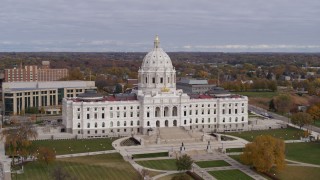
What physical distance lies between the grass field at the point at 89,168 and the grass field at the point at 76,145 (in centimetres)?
629

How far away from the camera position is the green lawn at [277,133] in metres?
106

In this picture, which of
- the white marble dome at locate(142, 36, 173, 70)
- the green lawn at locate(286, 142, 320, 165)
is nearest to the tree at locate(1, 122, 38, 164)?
the white marble dome at locate(142, 36, 173, 70)

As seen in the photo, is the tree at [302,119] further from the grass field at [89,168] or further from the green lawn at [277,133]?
the grass field at [89,168]

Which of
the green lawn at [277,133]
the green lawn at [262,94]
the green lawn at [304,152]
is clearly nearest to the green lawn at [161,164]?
the green lawn at [304,152]

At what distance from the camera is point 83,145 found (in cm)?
9675

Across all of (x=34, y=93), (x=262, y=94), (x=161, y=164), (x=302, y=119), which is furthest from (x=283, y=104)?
(x=34, y=93)

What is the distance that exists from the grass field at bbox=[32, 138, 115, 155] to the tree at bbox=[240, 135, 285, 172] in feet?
97.0

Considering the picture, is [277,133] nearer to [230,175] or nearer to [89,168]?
[230,175]

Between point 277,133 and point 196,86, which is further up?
point 196,86

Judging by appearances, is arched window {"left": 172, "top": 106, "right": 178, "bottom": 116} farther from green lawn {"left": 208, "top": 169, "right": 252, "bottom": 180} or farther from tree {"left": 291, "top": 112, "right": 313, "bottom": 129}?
green lawn {"left": 208, "top": 169, "right": 252, "bottom": 180}

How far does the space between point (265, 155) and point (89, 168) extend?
2860cm

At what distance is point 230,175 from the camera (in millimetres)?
74312

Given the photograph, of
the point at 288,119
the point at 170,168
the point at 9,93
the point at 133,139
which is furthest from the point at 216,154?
the point at 9,93

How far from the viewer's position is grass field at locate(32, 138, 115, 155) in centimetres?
9188
